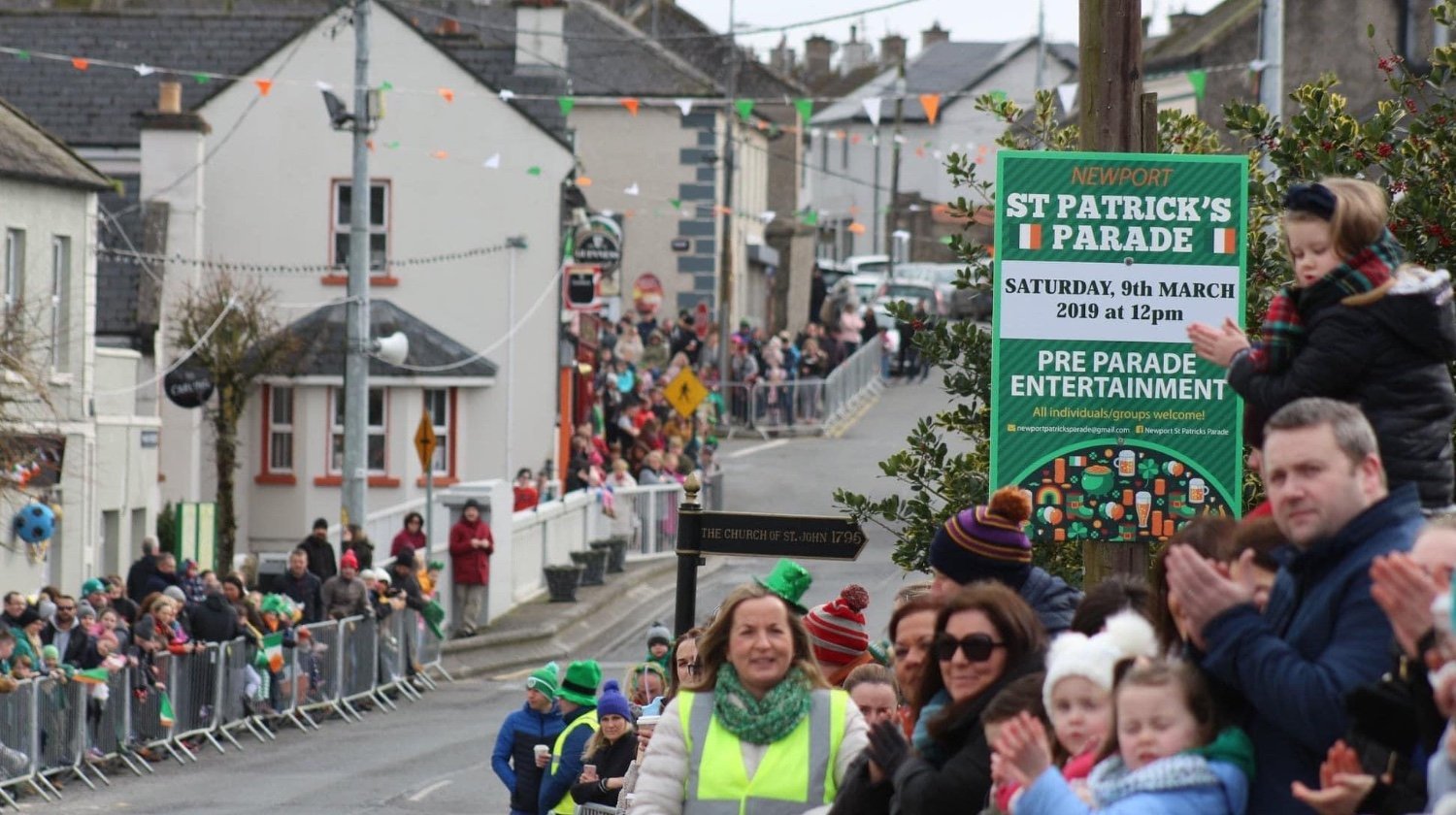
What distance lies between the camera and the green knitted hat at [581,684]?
538 inches

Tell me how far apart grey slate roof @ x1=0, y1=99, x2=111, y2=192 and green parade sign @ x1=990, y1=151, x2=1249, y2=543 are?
22.1 m

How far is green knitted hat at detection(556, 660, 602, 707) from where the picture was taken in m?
13.7

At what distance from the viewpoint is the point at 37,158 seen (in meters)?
30.3

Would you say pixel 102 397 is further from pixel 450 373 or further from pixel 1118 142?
pixel 1118 142

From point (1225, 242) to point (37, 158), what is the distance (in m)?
23.8

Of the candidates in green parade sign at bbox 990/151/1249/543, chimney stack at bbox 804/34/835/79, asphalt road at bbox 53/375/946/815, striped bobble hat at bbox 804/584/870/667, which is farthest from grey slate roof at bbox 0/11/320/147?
chimney stack at bbox 804/34/835/79

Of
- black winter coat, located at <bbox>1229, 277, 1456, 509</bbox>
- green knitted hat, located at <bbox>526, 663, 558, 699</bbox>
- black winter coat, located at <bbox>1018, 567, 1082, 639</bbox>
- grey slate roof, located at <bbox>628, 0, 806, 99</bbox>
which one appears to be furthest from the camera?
grey slate roof, located at <bbox>628, 0, 806, 99</bbox>

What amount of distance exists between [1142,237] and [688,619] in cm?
349

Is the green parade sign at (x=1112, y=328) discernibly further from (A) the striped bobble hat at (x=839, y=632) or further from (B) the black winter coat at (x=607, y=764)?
(B) the black winter coat at (x=607, y=764)

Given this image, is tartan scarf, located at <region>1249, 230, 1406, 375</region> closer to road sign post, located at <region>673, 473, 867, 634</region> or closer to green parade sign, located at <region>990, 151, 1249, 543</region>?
green parade sign, located at <region>990, 151, 1249, 543</region>

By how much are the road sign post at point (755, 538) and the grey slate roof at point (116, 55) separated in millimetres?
32521

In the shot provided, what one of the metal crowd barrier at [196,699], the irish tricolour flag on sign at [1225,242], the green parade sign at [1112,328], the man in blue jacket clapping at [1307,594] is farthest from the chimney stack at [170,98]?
the man in blue jacket clapping at [1307,594]

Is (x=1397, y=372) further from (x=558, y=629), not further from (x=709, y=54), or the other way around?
(x=709, y=54)

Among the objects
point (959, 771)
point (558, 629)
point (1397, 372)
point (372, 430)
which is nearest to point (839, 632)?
point (959, 771)
